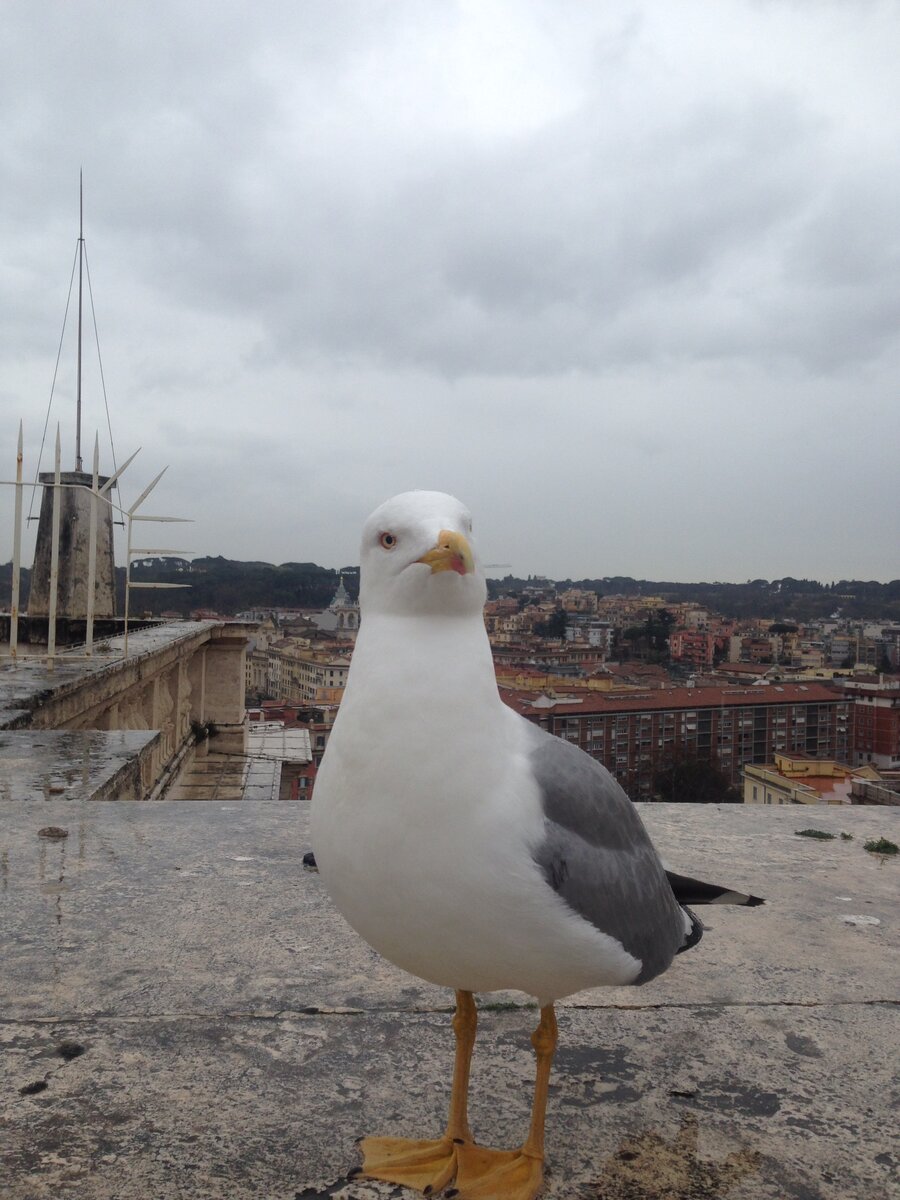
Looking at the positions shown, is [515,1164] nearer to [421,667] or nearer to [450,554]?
[421,667]

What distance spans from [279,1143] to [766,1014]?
60.4 inches

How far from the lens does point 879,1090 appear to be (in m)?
2.32

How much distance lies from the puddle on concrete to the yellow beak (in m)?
1.37

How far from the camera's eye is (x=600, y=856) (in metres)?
1.93

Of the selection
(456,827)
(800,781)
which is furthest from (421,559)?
(800,781)

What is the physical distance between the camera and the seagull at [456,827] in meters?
1.78

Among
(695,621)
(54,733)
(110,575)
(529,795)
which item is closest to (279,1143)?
(529,795)

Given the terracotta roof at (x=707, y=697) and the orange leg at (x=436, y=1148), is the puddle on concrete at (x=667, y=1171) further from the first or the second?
the terracotta roof at (x=707, y=697)

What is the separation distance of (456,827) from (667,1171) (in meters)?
0.97

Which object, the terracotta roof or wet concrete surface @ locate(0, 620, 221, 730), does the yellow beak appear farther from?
the terracotta roof

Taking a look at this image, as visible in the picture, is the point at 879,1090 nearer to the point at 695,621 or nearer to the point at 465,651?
the point at 465,651

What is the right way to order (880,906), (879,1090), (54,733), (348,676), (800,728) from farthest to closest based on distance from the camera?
1. (800,728)
2. (54,733)
3. (880,906)
4. (879,1090)
5. (348,676)

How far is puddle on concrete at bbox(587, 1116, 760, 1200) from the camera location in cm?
191

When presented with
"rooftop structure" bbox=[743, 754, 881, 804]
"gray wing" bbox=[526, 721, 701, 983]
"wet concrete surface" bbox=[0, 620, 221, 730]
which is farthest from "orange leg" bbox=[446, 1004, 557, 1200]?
"rooftop structure" bbox=[743, 754, 881, 804]
